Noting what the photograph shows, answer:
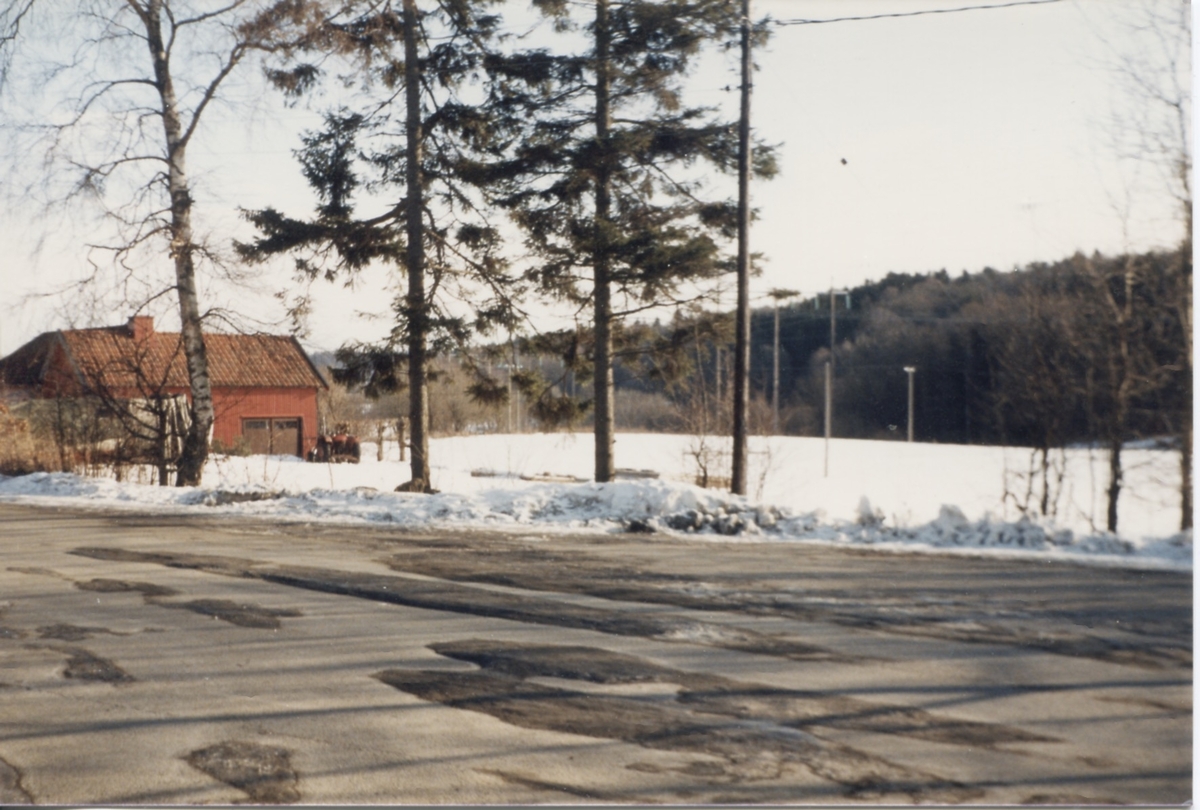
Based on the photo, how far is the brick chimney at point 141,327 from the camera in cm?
1738

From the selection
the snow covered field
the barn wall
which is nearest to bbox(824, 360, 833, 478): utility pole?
the snow covered field

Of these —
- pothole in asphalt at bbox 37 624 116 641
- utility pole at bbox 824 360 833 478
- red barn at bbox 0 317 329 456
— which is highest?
red barn at bbox 0 317 329 456

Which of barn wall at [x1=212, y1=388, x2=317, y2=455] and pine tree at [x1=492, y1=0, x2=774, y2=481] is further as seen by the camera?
barn wall at [x1=212, y1=388, x2=317, y2=455]

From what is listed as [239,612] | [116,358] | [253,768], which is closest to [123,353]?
[116,358]

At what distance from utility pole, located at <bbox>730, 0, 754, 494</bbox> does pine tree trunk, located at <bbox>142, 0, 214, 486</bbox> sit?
10.6 m

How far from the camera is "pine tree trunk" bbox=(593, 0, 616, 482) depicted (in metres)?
14.9

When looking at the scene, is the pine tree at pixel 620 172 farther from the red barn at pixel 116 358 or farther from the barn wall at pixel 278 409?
the barn wall at pixel 278 409

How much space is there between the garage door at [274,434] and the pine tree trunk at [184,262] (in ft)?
48.5

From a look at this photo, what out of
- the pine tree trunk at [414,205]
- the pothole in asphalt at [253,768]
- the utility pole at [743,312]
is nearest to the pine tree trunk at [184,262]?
the pine tree trunk at [414,205]

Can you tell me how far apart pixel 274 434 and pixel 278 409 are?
1.52m

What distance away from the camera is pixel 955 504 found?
9.09 meters

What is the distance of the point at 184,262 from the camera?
56.2 ft

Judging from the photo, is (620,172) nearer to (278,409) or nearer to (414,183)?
(414,183)

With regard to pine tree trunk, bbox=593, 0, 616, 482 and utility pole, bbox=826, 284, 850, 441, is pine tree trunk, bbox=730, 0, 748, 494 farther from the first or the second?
pine tree trunk, bbox=593, 0, 616, 482
